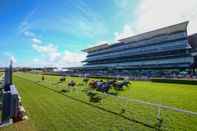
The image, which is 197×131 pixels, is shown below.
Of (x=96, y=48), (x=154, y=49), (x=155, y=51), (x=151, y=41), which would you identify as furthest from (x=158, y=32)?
(x=96, y=48)

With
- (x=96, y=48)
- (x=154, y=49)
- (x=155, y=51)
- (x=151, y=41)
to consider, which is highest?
(x=96, y=48)

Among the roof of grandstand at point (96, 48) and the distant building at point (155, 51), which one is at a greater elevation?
the roof of grandstand at point (96, 48)

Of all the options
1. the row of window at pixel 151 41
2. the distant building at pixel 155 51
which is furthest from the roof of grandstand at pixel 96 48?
the row of window at pixel 151 41

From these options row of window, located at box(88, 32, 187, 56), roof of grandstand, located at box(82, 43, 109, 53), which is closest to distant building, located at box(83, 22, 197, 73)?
row of window, located at box(88, 32, 187, 56)

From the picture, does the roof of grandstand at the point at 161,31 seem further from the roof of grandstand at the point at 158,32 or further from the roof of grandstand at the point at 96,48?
the roof of grandstand at the point at 96,48

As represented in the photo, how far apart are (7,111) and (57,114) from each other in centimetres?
202

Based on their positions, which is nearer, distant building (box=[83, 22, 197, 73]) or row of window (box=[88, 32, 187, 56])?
distant building (box=[83, 22, 197, 73])

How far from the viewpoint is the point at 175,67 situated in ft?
169

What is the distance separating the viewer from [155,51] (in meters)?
60.4

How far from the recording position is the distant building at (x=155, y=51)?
52.1m

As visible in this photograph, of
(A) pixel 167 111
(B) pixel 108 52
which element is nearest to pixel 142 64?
(B) pixel 108 52

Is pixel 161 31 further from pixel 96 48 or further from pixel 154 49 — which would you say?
pixel 96 48

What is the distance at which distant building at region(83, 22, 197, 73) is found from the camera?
171 ft

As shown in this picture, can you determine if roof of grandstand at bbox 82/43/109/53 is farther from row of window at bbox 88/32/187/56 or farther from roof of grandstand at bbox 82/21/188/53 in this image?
row of window at bbox 88/32/187/56
